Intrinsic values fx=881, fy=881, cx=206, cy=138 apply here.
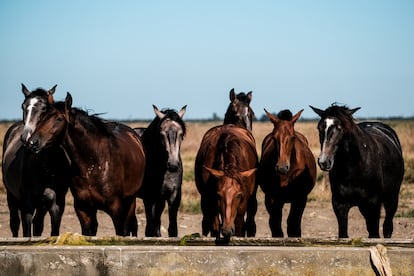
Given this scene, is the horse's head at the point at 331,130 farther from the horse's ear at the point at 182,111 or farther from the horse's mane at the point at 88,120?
the horse's mane at the point at 88,120

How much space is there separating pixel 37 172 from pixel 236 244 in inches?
139

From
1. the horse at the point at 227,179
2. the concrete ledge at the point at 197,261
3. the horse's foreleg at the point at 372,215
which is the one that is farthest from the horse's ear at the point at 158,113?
the concrete ledge at the point at 197,261

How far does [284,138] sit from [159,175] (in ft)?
6.85

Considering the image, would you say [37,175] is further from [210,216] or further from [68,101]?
[210,216]

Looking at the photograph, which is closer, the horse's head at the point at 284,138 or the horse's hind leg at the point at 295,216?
the horse's head at the point at 284,138

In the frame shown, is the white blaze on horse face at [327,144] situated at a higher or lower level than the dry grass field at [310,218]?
higher

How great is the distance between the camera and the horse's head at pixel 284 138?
11591 millimetres

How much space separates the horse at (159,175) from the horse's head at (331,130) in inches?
77.2

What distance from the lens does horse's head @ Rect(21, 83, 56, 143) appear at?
11109mm

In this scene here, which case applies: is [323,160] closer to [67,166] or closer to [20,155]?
[67,166]

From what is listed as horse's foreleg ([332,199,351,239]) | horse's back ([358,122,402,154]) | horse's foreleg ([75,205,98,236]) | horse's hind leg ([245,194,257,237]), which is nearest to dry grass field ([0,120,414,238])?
horse's back ([358,122,402,154])

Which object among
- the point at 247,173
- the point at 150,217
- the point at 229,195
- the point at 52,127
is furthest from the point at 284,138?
the point at 52,127

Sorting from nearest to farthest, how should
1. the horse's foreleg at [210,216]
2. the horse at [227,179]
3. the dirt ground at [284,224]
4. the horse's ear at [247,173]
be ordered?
the horse at [227,179]
the horse's ear at [247,173]
the horse's foreleg at [210,216]
the dirt ground at [284,224]

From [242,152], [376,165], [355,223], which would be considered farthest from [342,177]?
[355,223]
